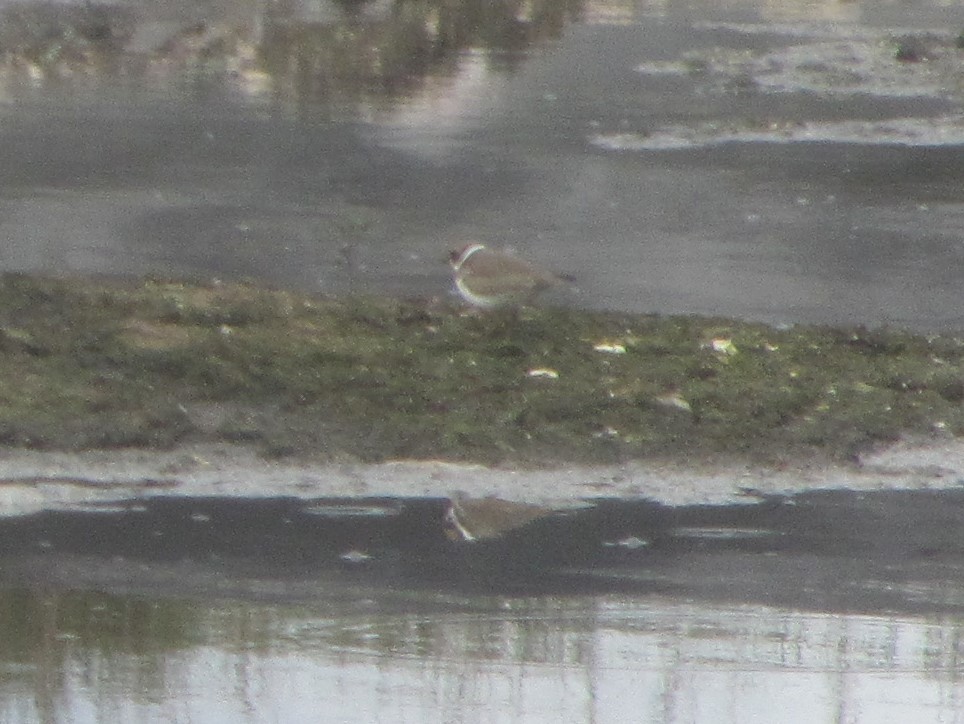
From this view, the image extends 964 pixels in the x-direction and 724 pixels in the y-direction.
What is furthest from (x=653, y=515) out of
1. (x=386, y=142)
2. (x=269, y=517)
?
(x=386, y=142)

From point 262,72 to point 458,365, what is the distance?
11.1 meters

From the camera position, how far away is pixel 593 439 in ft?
25.4

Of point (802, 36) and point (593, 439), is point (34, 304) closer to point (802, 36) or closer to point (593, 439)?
point (593, 439)

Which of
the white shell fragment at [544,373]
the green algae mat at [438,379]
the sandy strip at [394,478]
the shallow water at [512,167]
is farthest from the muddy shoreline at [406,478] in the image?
the shallow water at [512,167]

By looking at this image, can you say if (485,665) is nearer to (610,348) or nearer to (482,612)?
(482,612)

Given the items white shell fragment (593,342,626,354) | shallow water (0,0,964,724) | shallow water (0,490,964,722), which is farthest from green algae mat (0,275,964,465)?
shallow water (0,490,964,722)

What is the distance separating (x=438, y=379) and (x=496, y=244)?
3.68m

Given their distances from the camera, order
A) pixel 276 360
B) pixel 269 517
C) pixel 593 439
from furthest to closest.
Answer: pixel 276 360
pixel 593 439
pixel 269 517

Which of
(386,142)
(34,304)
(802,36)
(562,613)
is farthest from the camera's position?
(802,36)

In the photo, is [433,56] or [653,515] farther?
[433,56]

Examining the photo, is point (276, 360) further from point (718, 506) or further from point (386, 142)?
point (386, 142)

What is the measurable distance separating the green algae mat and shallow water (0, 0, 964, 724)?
555 mm

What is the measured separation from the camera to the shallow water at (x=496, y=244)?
5.62 m

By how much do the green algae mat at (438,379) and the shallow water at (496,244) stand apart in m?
0.55
